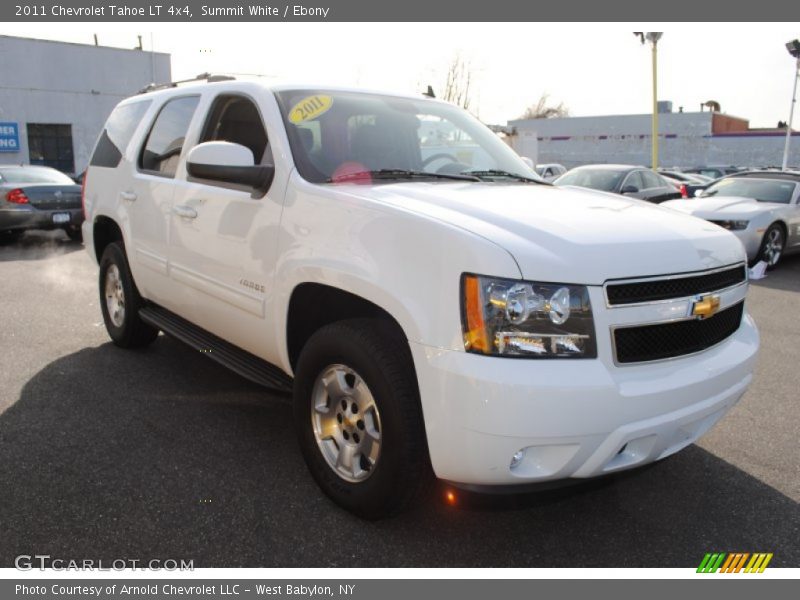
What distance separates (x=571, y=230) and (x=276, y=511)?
68.8 inches

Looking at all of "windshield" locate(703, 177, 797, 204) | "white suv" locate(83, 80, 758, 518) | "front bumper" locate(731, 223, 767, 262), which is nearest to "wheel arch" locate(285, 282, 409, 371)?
"white suv" locate(83, 80, 758, 518)

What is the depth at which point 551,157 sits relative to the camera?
2036 inches

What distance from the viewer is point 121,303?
5.17m

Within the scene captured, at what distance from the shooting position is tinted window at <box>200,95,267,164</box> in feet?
11.8

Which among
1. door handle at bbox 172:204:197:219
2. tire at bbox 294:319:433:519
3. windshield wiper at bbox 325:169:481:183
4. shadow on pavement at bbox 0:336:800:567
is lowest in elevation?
shadow on pavement at bbox 0:336:800:567

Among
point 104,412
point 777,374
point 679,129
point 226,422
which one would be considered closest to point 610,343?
point 226,422

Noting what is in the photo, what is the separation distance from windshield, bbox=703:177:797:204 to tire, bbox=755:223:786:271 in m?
0.68

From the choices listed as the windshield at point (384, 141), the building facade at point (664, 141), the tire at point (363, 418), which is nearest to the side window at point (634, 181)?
the windshield at point (384, 141)

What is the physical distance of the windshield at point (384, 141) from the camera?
331cm

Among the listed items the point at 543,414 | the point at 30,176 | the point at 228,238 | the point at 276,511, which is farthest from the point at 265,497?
the point at 30,176

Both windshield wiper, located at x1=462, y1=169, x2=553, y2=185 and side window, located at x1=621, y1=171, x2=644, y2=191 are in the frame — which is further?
side window, located at x1=621, y1=171, x2=644, y2=191

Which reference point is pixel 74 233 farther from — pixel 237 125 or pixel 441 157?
pixel 441 157

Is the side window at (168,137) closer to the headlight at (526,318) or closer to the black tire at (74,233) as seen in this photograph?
the headlight at (526,318)

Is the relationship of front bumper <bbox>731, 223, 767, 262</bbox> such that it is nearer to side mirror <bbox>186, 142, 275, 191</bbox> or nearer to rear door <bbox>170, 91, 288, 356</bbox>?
rear door <bbox>170, 91, 288, 356</bbox>
